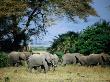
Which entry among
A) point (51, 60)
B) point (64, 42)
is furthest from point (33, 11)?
point (51, 60)

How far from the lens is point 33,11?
37531mm

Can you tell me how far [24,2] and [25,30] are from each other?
127 inches

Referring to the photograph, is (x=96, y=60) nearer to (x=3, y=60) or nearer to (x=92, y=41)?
(x=92, y=41)

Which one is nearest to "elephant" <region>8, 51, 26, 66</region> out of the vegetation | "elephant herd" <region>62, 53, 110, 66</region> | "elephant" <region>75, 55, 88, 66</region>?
the vegetation

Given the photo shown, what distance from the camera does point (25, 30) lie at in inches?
1484

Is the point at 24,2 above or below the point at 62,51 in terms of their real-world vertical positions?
above

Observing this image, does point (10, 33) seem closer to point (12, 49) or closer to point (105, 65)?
point (12, 49)

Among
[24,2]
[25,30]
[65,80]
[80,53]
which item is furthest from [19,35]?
[65,80]

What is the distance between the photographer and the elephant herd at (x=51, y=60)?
2347 cm

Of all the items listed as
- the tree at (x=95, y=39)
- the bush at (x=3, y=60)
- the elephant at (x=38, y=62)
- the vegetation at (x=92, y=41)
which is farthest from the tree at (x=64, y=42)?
the elephant at (x=38, y=62)

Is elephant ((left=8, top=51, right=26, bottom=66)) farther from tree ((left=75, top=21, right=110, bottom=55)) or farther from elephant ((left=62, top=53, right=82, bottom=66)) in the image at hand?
tree ((left=75, top=21, right=110, bottom=55))

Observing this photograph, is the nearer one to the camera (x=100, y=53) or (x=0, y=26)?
(x=100, y=53)

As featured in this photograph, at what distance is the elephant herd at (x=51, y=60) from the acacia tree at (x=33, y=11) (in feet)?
14.5

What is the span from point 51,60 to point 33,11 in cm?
1431
